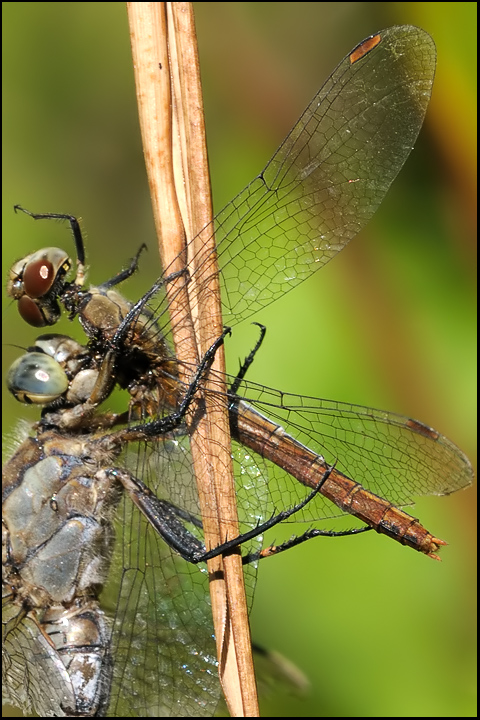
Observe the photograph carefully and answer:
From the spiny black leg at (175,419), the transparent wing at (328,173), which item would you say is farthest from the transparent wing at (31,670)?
the transparent wing at (328,173)

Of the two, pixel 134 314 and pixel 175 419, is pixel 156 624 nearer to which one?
pixel 175 419

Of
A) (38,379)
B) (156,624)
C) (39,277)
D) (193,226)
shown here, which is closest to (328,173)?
(193,226)

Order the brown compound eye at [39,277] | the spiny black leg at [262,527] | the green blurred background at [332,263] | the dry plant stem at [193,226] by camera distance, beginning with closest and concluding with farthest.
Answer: the dry plant stem at [193,226]
the spiny black leg at [262,527]
the brown compound eye at [39,277]
the green blurred background at [332,263]

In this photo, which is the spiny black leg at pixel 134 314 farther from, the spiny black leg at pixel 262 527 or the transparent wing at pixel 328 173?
the spiny black leg at pixel 262 527

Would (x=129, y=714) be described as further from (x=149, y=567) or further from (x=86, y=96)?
(x=86, y=96)

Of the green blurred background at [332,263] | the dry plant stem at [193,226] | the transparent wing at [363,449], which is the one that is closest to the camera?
the dry plant stem at [193,226]

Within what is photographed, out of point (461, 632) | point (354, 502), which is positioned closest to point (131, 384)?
point (354, 502)

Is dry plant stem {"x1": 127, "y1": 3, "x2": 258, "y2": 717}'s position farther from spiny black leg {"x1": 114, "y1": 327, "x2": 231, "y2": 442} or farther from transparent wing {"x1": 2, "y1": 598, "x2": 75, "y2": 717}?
transparent wing {"x1": 2, "y1": 598, "x2": 75, "y2": 717}
